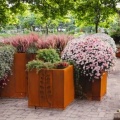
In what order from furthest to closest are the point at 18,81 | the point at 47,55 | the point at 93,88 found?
the point at 18,81 → the point at 93,88 → the point at 47,55

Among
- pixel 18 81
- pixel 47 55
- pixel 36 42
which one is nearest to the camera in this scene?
pixel 47 55

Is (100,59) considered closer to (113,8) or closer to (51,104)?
(51,104)

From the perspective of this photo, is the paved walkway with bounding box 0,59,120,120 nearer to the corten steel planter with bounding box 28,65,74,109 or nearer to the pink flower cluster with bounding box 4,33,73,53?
the corten steel planter with bounding box 28,65,74,109

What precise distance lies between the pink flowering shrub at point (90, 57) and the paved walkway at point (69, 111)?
1.90 feet

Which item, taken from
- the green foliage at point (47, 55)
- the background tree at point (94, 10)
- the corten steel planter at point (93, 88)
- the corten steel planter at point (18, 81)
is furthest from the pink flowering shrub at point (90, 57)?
the background tree at point (94, 10)

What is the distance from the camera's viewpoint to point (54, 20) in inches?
723

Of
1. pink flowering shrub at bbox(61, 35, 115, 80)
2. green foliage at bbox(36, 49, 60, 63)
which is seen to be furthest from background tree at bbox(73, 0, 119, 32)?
green foliage at bbox(36, 49, 60, 63)

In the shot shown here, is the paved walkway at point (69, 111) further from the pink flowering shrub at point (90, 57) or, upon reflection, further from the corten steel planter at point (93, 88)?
the pink flowering shrub at point (90, 57)

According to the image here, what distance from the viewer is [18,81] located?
23.9ft

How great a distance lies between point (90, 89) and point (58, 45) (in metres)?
1.24

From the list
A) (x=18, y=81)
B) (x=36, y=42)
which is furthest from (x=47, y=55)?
→ (x=18, y=81)

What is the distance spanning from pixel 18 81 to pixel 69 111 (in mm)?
1569

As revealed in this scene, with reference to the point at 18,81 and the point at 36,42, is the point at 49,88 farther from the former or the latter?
the point at 36,42

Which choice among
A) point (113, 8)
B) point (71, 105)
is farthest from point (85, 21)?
point (71, 105)
